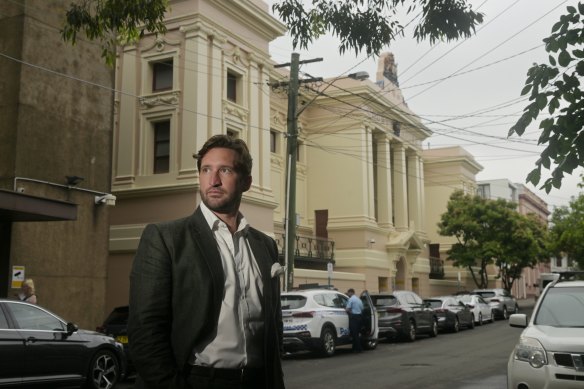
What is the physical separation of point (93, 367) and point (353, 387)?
14.5ft

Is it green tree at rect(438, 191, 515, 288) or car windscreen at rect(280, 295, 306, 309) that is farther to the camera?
green tree at rect(438, 191, 515, 288)

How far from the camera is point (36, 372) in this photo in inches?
402

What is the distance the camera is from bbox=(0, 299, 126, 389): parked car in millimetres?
9914

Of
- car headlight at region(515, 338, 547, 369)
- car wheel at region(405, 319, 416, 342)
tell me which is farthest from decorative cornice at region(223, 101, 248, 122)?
car headlight at region(515, 338, 547, 369)

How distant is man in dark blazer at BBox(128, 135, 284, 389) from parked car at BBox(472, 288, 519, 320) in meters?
33.1

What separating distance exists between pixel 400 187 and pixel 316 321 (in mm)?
27461

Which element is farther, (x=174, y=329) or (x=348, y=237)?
(x=348, y=237)

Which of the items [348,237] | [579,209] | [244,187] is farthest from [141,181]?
[579,209]

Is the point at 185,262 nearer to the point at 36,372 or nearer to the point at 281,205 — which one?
the point at 36,372

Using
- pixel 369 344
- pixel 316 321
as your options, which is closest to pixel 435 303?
pixel 369 344

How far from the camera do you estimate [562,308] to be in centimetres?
848

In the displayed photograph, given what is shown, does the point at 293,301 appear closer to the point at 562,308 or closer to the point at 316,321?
the point at 316,321

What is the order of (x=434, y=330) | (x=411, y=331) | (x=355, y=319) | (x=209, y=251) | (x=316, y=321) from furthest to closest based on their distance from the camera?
1. (x=434, y=330)
2. (x=411, y=331)
3. (x=355, y=319)
4. (x=316, y=321)
5. (x=209, y=251)

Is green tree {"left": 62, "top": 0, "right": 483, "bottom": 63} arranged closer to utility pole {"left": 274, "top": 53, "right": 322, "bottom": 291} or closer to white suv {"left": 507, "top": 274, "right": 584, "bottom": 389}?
white suv {"left": 507, "top": 274, "right": 584, "bottom": 389}
